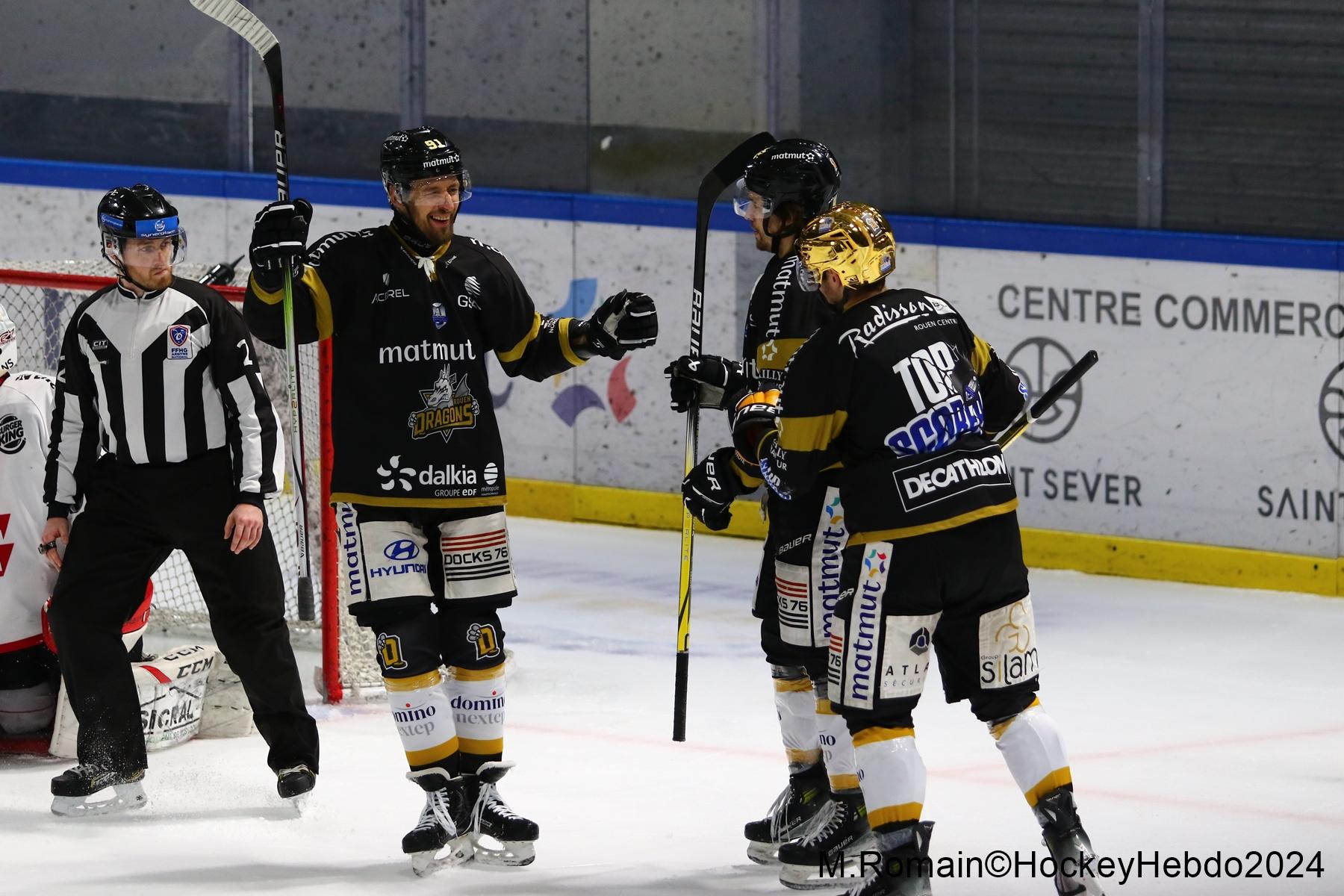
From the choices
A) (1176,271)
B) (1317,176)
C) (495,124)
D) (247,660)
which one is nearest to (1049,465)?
(1176,271)

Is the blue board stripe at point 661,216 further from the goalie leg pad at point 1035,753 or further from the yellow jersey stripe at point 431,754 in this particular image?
the yellow jersey stripe at point 431,754

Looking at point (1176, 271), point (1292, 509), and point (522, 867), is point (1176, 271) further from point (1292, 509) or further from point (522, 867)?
point (522, 867)

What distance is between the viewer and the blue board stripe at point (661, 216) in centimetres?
766

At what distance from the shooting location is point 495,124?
381 inches

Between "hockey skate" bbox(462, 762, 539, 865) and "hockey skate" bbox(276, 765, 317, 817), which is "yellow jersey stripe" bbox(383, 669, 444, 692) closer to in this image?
"hockey skate" bbox(462, 762, 539, 865)

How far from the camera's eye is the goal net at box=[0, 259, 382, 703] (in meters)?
6.31

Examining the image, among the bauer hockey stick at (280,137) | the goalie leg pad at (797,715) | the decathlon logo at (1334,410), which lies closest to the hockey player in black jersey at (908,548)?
the goalie leg pad at (797,715)

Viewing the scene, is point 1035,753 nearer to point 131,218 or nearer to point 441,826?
point 441,826

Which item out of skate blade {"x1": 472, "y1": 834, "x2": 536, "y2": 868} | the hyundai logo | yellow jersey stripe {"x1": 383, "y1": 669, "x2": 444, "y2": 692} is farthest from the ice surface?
the hyundai logo

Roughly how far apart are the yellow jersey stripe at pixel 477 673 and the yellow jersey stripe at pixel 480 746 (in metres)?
0.13

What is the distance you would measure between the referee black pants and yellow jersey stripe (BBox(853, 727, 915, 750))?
161 centimetres

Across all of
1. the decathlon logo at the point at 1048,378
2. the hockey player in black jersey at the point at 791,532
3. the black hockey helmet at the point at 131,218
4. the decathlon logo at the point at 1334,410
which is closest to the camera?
the hockey player in black jersey at the point at 791,532

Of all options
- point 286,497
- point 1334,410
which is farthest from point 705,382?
point 1334,410

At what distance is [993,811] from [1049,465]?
10.4 feet
